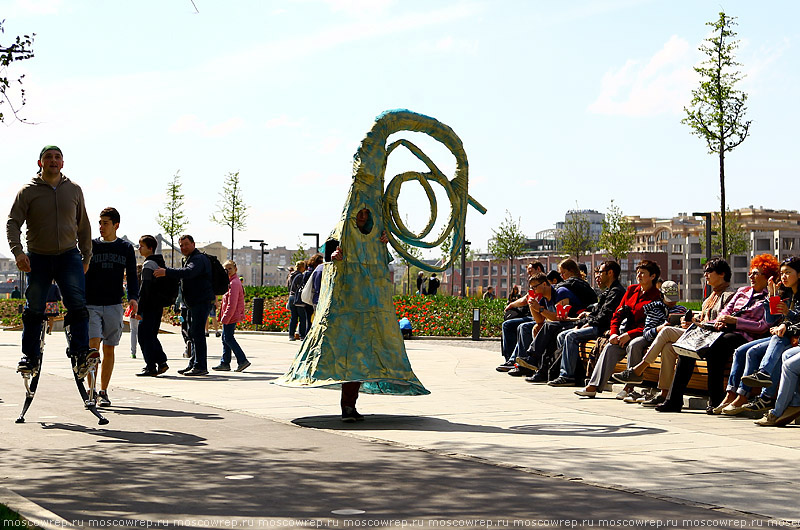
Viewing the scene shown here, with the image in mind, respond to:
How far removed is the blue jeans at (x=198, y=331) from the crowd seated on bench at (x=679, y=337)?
4.68 meters

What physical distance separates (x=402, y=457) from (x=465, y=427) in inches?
75.7

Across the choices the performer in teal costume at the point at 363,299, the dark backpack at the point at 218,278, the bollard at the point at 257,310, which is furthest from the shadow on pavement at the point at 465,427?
the bollard at the point at 257,310

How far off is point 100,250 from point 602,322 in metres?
5.80

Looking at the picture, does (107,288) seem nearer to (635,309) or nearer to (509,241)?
(635,309)

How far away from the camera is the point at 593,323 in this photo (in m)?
12.4

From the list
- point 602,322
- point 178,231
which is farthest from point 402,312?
point 178,231

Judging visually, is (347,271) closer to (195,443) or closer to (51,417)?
(195,443)

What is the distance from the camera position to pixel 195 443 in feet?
26.3

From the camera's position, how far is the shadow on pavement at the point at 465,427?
28.7 ft

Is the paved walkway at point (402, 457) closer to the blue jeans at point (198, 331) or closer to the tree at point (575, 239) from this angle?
the blue jeans at point (198, 331)

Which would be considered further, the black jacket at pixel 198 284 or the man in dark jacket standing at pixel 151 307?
the black jacket at pixel 198 284

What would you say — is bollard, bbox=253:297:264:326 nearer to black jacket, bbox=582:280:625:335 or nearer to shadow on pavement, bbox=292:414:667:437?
→ black jacket, bbox=582:280:625:335

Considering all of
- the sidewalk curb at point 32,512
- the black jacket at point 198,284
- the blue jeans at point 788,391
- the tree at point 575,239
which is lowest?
the sidewalk curb at point 32,512

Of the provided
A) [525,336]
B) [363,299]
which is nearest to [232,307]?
[525,336]
